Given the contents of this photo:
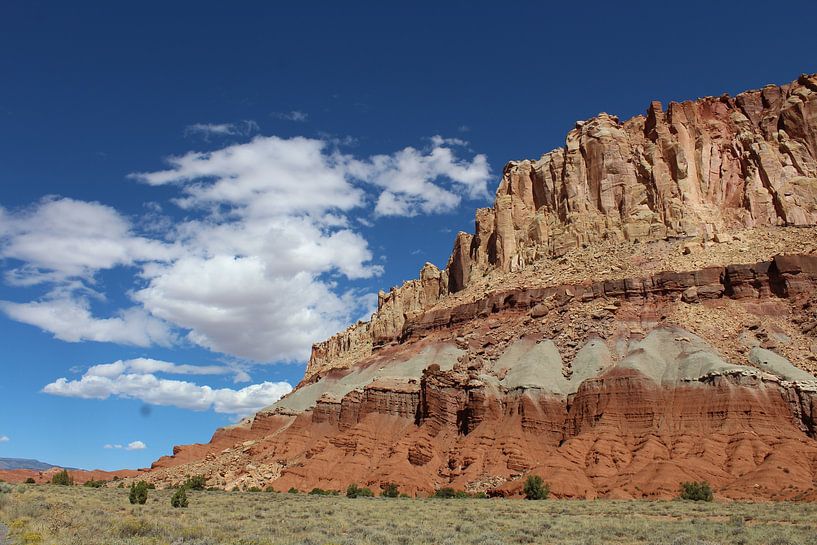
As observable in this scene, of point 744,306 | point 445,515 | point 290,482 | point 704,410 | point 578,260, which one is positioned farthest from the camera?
point 578,260

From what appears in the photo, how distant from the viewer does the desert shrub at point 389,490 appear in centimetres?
4984

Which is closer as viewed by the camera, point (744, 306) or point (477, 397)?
point (477, 397)

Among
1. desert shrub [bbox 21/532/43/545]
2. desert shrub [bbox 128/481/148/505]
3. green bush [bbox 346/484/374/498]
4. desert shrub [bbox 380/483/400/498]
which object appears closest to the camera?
desert shrub [bbox 21/532/43/545]

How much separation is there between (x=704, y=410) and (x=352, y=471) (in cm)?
3099

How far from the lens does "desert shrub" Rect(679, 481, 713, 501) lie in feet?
131

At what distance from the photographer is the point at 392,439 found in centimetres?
6781

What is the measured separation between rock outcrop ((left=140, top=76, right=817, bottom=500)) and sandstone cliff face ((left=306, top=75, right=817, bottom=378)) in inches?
12.3

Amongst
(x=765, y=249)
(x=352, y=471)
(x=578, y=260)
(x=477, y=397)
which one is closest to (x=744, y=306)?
(x=765, y=249)

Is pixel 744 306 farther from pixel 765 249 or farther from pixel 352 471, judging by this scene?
pixel 352 471

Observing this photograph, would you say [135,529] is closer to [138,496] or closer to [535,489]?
[138,496]

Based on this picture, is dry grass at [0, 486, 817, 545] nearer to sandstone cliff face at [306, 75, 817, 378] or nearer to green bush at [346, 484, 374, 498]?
green bush at [346, 484, 374, 498]

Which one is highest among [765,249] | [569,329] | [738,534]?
[765,249]

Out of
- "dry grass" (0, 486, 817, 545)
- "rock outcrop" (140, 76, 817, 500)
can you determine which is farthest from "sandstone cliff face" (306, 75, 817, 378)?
"dry grass" (0, 486, 817, 545)

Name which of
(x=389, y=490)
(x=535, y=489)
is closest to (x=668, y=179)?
(x=535, y=489)
